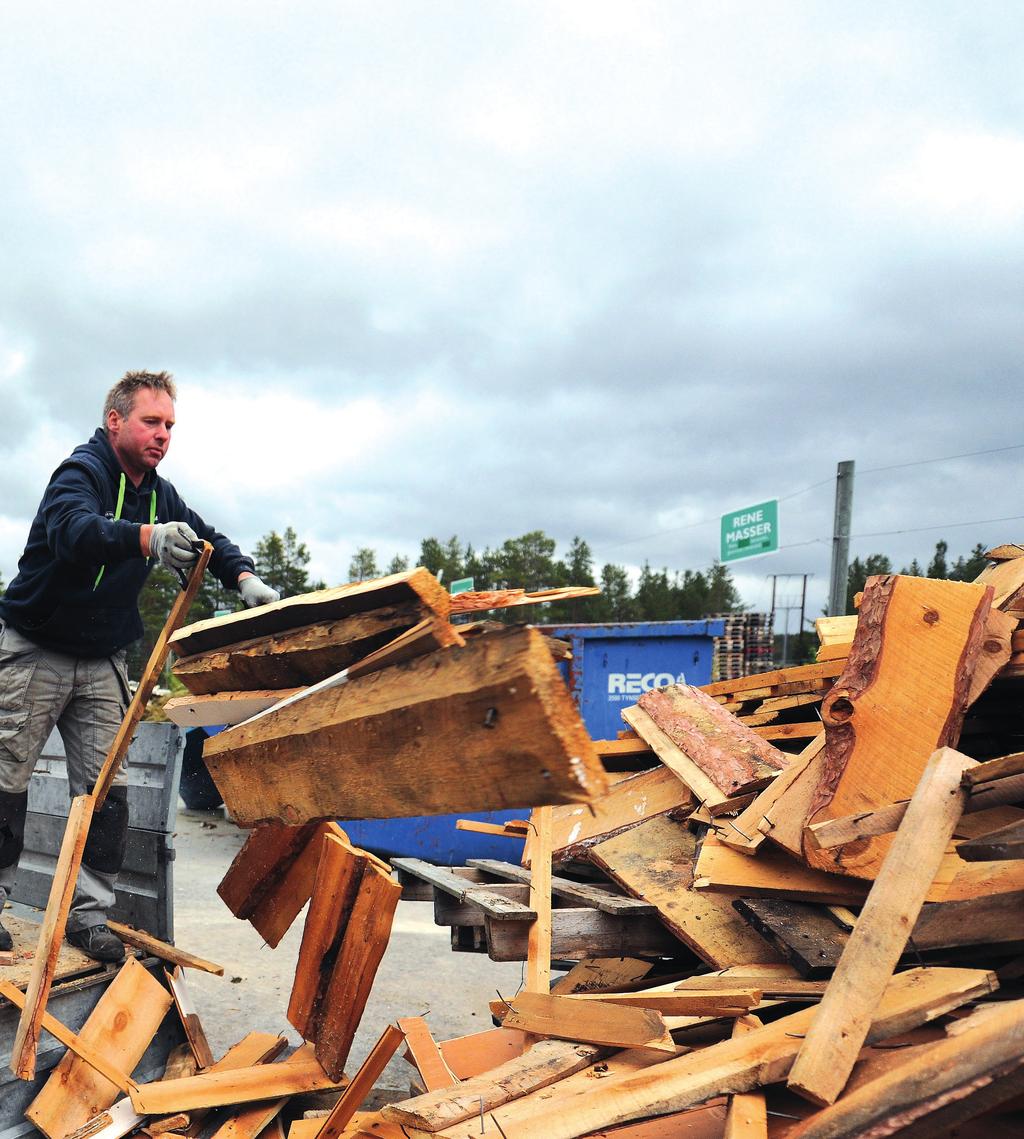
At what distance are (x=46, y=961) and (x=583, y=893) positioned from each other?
1626mm

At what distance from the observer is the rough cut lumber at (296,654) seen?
1756mm

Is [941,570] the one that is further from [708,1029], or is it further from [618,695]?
[708,1029]

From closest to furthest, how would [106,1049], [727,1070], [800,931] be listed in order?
[727,1070], [800,931], [106,1049]

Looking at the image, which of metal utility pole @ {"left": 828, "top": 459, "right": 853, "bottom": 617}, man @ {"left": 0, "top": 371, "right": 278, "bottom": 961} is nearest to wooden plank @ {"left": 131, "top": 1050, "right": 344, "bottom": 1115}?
man @ {"left": 0, "top": 371, "right": 278, "bottom": 961}

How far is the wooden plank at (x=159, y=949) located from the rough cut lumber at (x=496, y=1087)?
142 cm

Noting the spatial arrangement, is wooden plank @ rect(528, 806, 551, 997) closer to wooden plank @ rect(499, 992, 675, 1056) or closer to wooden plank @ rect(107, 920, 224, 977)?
wooden plank @ rect(499, 992, 675, 1056)

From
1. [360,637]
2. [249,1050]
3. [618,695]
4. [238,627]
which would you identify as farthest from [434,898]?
[618,695]

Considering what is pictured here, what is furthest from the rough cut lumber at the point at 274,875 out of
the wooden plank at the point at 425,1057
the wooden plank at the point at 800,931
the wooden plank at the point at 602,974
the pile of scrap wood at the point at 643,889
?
the wooden plank at the point at 800,931

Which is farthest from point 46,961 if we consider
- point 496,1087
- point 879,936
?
point 879,936

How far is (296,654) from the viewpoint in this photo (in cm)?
193

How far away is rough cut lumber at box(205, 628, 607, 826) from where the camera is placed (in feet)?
4.53

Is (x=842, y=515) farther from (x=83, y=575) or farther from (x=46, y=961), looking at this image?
(x=46, y=961)

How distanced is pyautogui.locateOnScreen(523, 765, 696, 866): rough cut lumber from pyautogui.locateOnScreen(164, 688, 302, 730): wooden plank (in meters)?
1.50

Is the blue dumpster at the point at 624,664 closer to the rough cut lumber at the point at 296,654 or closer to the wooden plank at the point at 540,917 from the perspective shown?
the wooden plank at the point at 540,917
